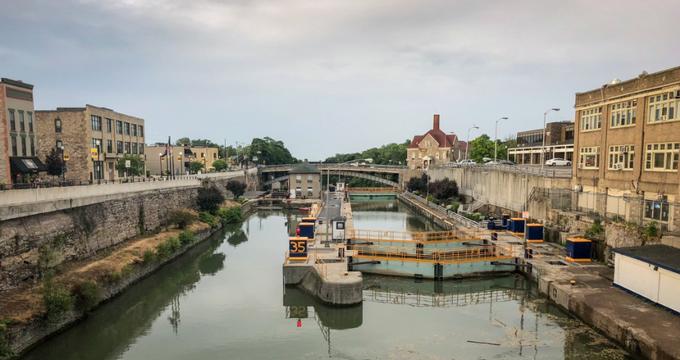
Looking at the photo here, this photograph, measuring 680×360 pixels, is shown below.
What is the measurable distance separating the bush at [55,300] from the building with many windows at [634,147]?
106 feet

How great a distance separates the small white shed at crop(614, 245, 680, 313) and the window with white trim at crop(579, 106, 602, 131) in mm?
15602

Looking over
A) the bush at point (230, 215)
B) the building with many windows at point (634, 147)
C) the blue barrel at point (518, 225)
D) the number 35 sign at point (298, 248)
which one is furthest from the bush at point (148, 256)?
the building with many windows at point (634, 147)

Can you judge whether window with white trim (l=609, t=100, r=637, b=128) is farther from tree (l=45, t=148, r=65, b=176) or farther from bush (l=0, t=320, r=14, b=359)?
tree (l=45, t=148, r=65, b=176)

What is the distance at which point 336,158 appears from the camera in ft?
642

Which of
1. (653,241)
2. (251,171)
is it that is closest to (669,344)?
(653,241)

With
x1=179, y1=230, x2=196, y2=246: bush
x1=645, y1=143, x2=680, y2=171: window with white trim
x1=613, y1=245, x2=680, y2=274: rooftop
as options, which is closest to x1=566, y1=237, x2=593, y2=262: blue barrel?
x1=613, y1=245, x2=680, y2=274: rooftop

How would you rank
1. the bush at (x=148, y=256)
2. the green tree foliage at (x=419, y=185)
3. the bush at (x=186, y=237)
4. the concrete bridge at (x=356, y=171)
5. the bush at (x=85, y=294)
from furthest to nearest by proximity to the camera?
1. the concrete bridge at (x=356, y=171)
2. the green tree foliage at (x=419, y=185)
3. the bush at (x=186, y=237)
4. the bush at (x=148, y=256)
5. the bush at (x=85, y=294)

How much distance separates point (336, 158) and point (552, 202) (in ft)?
524

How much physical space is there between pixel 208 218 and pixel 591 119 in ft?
130

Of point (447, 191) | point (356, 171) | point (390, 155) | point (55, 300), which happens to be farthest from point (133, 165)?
point (390, 155)

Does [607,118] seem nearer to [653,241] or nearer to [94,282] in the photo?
[653,241]

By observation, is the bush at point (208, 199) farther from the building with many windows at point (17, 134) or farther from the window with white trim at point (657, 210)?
the window with white trim at point (657, 210)

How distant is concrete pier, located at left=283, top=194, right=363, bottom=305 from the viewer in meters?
24.6

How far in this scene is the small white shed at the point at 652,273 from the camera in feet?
62.3
